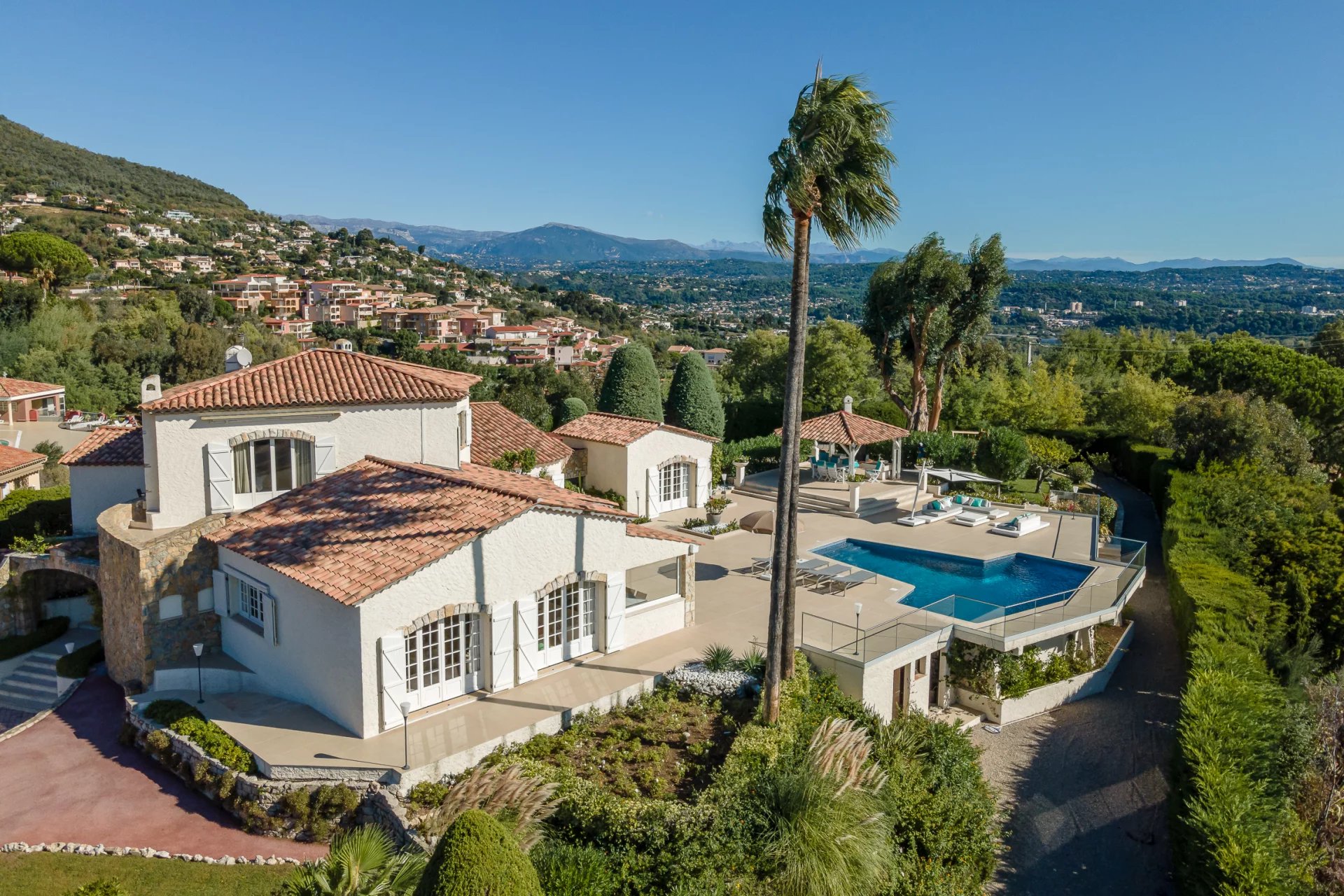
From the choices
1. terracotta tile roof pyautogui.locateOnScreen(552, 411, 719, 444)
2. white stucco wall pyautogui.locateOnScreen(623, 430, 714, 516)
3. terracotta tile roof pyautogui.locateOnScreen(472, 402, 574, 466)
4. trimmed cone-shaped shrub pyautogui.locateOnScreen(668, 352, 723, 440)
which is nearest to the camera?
terracotta tile roof pyautogui.locateOnScreen(472, 402, 574, 466)

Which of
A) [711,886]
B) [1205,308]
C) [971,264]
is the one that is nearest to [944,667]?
[711,886]

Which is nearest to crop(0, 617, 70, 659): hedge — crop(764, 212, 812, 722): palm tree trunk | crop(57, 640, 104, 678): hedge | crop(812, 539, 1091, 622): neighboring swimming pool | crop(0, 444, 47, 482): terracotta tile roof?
crop(57, 640, 104, 678): hedge

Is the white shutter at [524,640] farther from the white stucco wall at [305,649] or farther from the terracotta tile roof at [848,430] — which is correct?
the terracotta tile roof at [848,430]

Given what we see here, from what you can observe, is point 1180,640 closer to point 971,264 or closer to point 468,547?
point 468,547

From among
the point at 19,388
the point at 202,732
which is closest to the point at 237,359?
the point at 202,732

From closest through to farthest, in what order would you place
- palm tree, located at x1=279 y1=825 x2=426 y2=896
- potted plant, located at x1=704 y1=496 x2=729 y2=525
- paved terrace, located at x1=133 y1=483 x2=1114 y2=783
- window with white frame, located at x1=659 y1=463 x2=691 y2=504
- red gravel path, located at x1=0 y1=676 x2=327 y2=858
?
palm tree, located at x1=279 y1=825 x2=426 y2=896 < red gravel path, located at x1=0 y1=676 x2=327 y2=858 < paved terrace, located at x1=133 y1=483 x2=1114 y2=783 < potted plant, located at x1=704 y1=496 x2=729 y2=525 < window with white frame, located at x1=659 y1=463 x2=691 y2=504

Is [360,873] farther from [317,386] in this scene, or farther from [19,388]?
[19,388]

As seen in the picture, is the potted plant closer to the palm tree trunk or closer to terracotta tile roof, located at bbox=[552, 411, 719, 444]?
terracotta tile roof, located at bbox=[552, 411, 719, 444]
